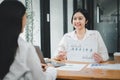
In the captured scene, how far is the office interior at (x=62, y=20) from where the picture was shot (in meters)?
4.57

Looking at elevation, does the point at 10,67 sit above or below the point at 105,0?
below

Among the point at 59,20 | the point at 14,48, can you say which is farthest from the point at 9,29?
the point at 59,20

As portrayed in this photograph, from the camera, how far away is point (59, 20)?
17.8ft

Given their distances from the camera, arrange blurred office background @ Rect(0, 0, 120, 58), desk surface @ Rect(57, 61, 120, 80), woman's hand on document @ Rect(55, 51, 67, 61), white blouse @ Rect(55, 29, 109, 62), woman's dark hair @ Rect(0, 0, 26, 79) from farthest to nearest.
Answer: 1. blurred office background @ Rect(0, 0, 120, 58)
2. white blouse @ Rect(55, 29, 109, 62)
3. woman's hand on document @ Rect(55, 51, 67, 61)
4. desk surface @ Rect(57, 61, 120, 80)
5. woman's dark hair @ Rect(0, 0, 26, 79)

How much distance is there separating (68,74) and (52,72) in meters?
0.15

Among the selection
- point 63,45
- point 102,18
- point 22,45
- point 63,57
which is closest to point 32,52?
point 22,45

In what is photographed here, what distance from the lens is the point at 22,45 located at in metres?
1.69

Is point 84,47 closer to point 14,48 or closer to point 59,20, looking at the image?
point 14,48

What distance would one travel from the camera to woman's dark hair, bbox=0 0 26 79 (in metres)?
1.60

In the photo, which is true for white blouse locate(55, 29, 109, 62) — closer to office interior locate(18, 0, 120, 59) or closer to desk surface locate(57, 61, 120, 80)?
desk surface locate(57, 61, 120, 80)

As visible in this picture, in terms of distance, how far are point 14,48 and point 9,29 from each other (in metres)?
0.13

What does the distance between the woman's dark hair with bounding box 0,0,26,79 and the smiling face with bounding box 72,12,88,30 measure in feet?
5.33

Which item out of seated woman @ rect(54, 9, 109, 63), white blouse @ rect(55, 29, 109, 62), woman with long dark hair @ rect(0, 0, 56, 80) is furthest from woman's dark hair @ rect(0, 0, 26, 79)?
white blouse @ rect(55, 29, 109, 62)

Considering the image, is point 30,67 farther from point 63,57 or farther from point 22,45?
point 63,57
